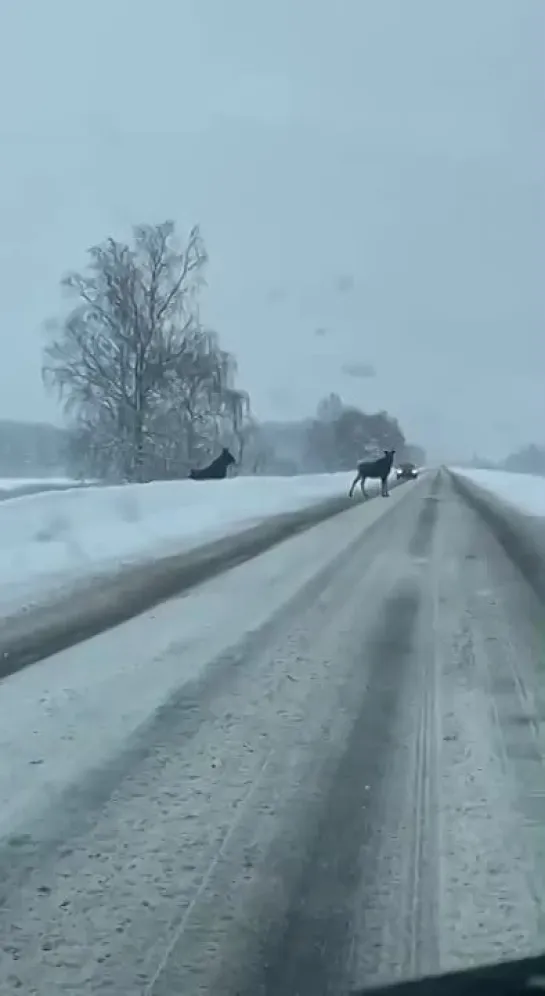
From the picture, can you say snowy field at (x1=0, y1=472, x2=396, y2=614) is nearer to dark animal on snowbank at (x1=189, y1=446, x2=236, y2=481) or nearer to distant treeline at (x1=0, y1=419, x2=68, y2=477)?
dark animal on snowbank at (x1=189, y1=446, x2=236, y2=481)

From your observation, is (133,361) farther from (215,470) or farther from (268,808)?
(268,808)

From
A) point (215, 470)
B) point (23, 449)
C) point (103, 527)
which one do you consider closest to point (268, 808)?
point (103, 527)

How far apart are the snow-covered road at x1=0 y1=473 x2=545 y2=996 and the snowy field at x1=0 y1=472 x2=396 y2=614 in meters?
3.96

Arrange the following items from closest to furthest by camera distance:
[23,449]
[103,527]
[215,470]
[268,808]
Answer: [268,808]
[103,527]
[215,470]
[23,449]

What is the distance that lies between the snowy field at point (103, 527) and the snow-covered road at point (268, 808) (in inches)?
156

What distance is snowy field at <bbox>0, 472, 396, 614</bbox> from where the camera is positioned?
14.0 metres

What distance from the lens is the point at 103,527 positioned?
858 inches

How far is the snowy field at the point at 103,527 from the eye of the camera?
1396cm

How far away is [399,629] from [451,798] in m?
4.72

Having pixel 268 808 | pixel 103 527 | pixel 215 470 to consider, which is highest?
pixel 215 470

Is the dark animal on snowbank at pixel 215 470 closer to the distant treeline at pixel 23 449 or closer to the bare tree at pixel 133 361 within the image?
the bare tree at pixel 133 361

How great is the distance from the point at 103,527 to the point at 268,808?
56.4 feet

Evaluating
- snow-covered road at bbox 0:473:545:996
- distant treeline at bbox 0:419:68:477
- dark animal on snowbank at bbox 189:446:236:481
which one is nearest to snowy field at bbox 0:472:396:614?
snow-covered road at bbox 0:473:545:996

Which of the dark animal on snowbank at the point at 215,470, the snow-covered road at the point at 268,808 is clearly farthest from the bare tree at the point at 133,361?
the snow-covered road at the point at 268,808
